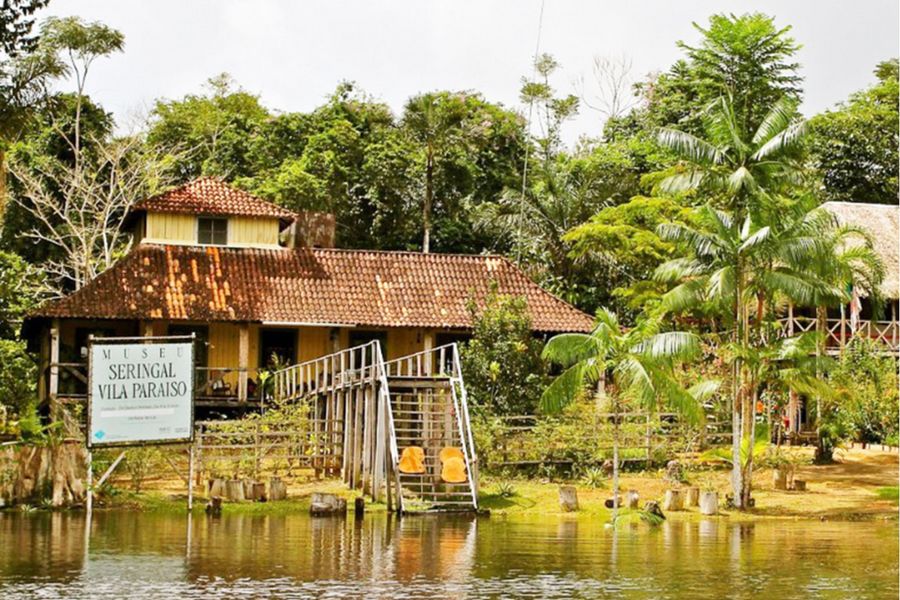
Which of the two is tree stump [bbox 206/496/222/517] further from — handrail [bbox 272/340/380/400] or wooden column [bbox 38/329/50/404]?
wooden column [bbox 38/329/50/404]

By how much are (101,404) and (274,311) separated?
1194 centimetres

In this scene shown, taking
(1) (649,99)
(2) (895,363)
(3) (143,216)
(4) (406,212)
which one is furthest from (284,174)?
(2) (895,363)

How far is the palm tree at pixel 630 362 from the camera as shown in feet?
100

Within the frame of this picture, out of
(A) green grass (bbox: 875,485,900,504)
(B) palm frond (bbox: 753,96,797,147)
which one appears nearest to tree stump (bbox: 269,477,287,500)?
(B) palm frond (bbox: 753,96,797,147)

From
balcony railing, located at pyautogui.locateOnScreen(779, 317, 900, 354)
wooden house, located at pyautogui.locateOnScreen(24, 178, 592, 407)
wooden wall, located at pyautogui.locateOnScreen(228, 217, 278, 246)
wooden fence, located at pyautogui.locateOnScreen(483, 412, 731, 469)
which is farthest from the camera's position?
balcony railing, located at pyautogui.locateOnScreen(779, 317, 900, 354)

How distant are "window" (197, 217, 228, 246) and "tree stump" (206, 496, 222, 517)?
13.2m

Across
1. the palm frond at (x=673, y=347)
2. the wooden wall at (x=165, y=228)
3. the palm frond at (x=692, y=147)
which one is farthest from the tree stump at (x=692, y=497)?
the wooden wall at (x=165, y=228)

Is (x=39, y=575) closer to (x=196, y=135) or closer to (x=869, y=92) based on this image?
(x=196, y=135)

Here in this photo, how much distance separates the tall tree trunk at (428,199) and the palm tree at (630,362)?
21.5 m

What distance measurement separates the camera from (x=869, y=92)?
58.7 metres

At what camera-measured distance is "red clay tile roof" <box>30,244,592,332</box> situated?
A: 3978 cm

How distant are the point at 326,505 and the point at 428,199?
24239 millimetres

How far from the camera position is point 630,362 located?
30531mm

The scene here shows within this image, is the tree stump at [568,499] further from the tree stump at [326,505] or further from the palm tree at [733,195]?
the tree stump at [326,505]
